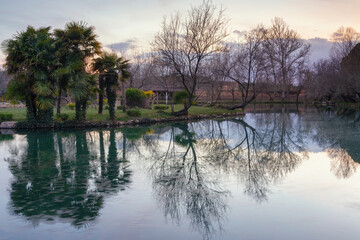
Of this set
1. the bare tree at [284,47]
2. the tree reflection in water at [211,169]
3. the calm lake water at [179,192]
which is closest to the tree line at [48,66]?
the calm lake water at [179,192]

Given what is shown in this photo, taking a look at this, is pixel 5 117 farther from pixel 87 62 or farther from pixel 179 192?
pixel 179 192

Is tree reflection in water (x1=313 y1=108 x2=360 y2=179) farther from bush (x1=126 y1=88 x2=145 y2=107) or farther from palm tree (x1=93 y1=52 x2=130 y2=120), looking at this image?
bush (x1=126 y1=88 x2=145 y2=107)

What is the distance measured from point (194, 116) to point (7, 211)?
80.0ft

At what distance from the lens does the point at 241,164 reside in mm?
10961

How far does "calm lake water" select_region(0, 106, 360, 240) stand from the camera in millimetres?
5840

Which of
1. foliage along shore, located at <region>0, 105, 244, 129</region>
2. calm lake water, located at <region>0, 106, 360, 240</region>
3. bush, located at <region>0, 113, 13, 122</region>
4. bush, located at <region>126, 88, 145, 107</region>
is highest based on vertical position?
bush, located at <region>126, 88, 145, 107</region>

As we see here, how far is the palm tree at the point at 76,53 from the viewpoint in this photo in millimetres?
20750

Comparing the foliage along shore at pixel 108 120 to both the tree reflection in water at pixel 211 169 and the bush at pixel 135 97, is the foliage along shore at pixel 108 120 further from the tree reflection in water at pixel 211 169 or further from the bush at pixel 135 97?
the tree reflection in water at pixel 211 169

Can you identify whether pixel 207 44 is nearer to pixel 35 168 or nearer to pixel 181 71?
pixel 181 71

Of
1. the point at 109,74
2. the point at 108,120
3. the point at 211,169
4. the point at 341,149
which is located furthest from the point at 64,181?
the point at 109,74

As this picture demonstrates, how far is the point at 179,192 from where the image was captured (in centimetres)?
789

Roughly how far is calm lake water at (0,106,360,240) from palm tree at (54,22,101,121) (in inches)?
278

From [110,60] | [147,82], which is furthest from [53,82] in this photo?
[147,82]

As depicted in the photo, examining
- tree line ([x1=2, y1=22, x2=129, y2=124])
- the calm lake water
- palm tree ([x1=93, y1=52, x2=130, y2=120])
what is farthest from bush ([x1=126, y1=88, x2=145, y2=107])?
the calm lake water
